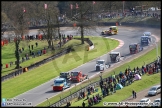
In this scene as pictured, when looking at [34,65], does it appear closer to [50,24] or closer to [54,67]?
[54,67]

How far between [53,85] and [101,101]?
12.9 m

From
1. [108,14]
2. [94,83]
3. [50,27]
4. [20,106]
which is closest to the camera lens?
[20,106]

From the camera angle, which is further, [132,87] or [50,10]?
[50,10]

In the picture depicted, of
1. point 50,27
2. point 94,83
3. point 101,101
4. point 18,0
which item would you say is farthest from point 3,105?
point 18,0

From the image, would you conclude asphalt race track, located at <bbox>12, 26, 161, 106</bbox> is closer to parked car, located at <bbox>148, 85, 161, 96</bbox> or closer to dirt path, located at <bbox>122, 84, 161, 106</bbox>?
dirt path, located at <bbox>122, 84, 161, 106</bbox>

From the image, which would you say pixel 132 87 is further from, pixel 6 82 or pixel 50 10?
pixel 50 10

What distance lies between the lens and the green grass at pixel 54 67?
60.2m

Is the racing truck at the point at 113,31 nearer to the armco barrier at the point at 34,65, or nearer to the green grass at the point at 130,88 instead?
the armco barrier at the point at 34,65

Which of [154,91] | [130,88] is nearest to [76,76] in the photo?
[130,88]

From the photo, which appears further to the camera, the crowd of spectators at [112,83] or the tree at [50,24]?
the tree at [50,24]

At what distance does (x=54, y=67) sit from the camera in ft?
232

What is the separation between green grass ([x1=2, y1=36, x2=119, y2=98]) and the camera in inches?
2371

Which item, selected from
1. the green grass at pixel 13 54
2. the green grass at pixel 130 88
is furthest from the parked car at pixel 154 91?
the green grass at pixel 13 54

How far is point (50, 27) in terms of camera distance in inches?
3568
